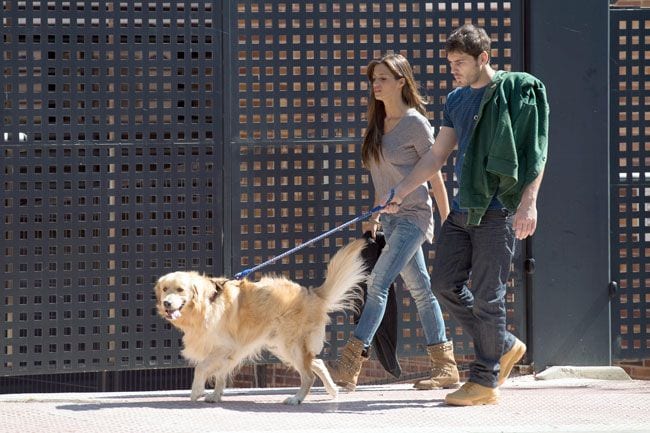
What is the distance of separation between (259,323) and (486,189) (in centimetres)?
151

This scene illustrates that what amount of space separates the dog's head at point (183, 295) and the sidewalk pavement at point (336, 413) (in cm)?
51

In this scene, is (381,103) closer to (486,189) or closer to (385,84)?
(385,84)

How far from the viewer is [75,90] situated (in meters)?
6.90

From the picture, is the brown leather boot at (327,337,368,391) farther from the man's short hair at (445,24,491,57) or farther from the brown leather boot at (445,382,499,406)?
the man's short hair at (445,24,491,57)

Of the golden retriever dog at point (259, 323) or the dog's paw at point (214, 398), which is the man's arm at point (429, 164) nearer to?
the golden retriever dog at point (259, 323)

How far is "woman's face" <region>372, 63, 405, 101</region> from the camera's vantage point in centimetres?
623

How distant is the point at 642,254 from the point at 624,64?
131 cm

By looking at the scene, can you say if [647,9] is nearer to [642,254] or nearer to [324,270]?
[642,254]

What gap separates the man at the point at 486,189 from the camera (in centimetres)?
545

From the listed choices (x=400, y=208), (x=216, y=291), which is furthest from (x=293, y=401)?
(x=400, y=208)

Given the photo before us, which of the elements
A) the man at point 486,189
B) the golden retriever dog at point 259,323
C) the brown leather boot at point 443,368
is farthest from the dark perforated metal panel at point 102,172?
the man at point 486,189

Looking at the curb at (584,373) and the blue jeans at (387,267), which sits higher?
the blue jeans at (387,267)

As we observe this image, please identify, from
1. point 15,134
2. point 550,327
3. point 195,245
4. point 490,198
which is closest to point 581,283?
point 550,327

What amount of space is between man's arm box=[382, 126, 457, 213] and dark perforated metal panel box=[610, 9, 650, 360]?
6.73 feet
